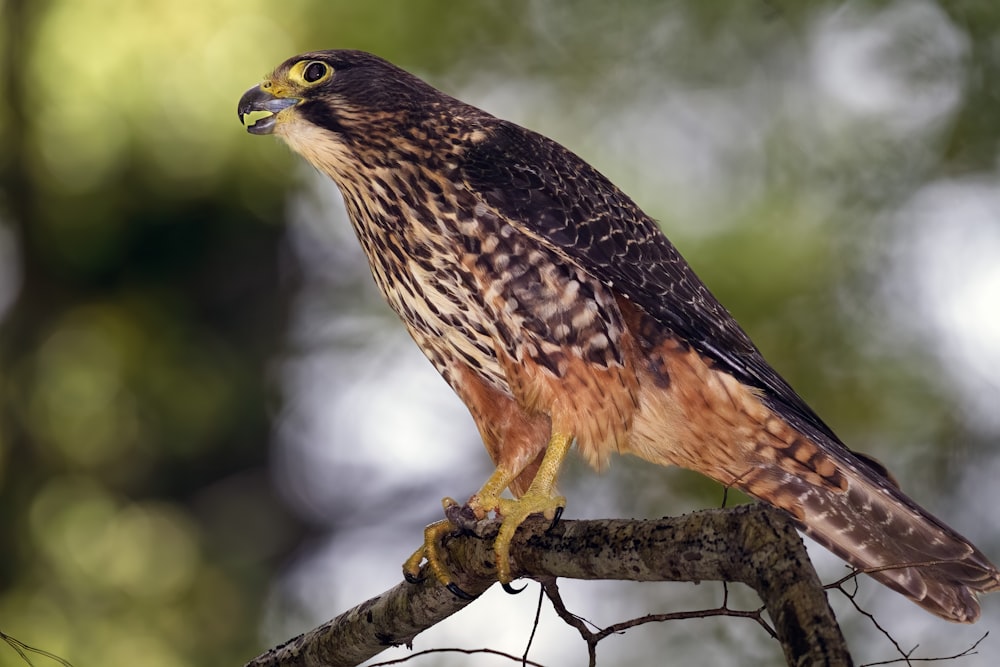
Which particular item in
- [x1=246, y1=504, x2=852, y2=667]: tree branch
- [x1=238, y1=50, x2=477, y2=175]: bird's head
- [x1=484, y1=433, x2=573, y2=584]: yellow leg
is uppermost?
[x1=238, y1=50, x2=477, y2=175]: bird's head

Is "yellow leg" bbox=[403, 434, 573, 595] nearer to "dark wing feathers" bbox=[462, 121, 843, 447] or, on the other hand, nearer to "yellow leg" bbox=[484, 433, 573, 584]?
"yellow leg" bbox=[484, 433, 573, 584]

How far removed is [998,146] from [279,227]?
4.13 metres

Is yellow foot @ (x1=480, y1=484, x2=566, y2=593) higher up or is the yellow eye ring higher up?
the yellow eye ring

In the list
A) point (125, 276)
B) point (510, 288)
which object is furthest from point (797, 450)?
point (125, 276)

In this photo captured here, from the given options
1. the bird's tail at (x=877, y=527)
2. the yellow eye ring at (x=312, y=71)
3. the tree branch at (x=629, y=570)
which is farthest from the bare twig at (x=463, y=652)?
the yellow eye ring at (x=312, y=71)

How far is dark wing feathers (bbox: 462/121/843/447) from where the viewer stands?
2869 millimetres

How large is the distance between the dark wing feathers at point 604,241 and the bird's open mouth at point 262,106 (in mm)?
522

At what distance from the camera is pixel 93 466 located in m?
5.84

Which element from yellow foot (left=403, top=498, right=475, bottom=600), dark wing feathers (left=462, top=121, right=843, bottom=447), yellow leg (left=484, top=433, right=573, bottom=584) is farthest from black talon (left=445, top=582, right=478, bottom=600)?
dark wing feathers (left=462, top=121, right=843, bottom=447)

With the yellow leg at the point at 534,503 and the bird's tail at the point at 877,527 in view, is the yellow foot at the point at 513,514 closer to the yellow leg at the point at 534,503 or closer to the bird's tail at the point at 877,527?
the yellow leg at the point at 534,503

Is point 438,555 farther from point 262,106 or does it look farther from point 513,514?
point 262,106

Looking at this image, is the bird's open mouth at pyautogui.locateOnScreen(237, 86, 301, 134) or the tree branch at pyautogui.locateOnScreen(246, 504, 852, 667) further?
the bird's open mouth at pyautogui.locateOnScreen(237, 86, 301, 134)

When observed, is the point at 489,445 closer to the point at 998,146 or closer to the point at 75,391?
the point at 75,391

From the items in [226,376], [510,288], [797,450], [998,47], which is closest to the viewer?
[510,288]
